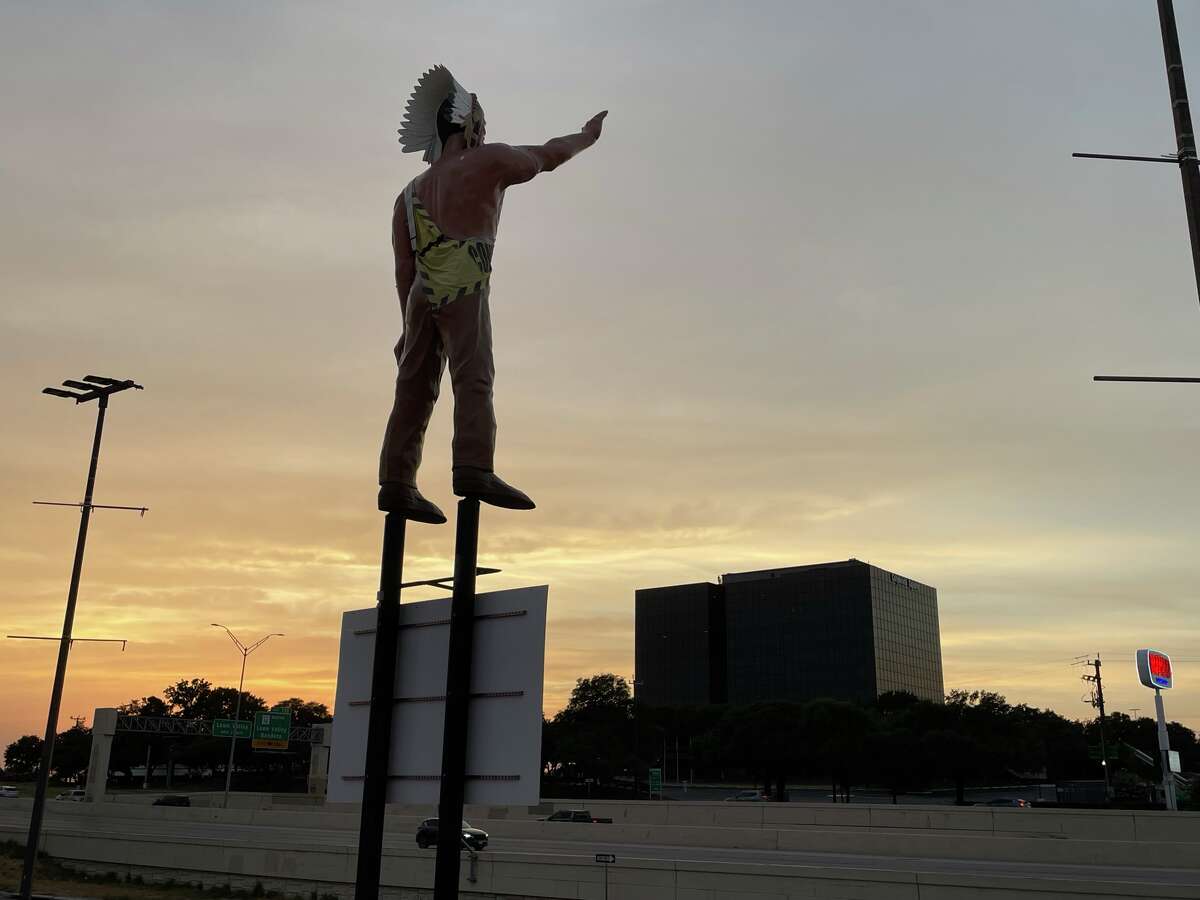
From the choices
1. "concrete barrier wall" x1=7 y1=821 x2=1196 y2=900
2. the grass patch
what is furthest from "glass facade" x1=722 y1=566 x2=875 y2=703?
"concrete barrier wall" x1=7 y1=821 x2=1196 y2=900

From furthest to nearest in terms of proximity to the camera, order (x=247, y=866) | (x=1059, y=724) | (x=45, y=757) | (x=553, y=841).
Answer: (x=1059, y=724), (x=553, y=841), (x=247, y=866), (x=45, y=757)

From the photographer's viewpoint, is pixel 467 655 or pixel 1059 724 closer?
pixel 467 655

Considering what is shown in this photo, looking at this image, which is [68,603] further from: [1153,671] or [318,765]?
[318,765]

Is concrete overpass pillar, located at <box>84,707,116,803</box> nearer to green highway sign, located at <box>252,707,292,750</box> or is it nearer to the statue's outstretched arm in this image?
green highway sign, located at <box>252,707,292,750</box>

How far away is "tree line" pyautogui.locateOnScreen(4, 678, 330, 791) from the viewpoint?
436ft

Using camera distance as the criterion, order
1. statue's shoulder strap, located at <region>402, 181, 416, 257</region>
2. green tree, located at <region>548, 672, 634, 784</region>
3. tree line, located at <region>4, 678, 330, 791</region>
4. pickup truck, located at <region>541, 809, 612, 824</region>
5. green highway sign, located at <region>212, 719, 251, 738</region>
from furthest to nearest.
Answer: tree line, located at <region>4, 678, 330, 791</region> → green tree, located at <region>548, 672, 634, 784</region> → green highway sign, located at <region>212, 719, 251, 738</region> → pickup truck, located at <region>541, 809, 612, 824</region> → statue's shoulder strap, located at <region>402, 181, 416, 257</region>

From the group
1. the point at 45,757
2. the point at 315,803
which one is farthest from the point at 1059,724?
the point at 45,757

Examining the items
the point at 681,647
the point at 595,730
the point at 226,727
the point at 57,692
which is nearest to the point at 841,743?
the point at 595,730

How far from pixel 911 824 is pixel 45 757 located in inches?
1238

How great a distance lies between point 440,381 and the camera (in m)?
11.1

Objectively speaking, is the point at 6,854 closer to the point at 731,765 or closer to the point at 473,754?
the point at 473,754

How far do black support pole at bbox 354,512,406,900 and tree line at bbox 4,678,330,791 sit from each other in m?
123

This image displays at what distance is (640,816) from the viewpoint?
5112 cm

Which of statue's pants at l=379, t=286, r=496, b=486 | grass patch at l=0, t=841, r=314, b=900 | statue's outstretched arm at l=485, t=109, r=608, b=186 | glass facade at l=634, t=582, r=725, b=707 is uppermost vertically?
glass facade at l=634, t=582, r=725, b=707
